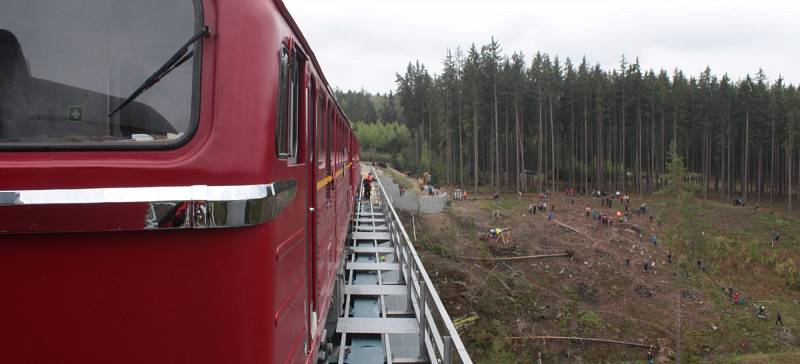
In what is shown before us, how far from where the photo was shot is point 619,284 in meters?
29.5

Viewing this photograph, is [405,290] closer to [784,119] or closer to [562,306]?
[562,306]

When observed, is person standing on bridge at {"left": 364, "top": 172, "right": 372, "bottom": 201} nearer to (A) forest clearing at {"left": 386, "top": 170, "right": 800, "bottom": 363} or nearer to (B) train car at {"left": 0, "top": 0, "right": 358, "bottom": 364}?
(A) forest clearing at {"left": 386, "top": 170, "right": 800, "bottom": 363}

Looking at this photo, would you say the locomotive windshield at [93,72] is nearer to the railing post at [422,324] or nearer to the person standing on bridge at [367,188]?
the railing post at [422,324]

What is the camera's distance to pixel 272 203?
227cm

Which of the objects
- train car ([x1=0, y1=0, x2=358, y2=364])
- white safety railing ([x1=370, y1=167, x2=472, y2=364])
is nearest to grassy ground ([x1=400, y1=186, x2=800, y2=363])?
white safety railing ([x1=370, y1=167, x2=472, y2=364])

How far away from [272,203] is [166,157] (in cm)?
50

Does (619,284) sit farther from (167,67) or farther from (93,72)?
(93,72)

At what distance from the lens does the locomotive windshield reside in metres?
1.98

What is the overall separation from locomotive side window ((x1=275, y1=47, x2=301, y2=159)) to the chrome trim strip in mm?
462

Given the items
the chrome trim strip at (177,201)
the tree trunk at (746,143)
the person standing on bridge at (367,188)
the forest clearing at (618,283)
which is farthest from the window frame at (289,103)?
the tree trunk at (746,143)

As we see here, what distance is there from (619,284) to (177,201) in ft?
104

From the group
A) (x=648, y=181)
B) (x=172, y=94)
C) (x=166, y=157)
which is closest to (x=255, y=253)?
(x=166, y=157)

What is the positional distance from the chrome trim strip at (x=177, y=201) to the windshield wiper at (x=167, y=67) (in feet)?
1.34

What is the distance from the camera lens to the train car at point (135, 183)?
1.88m
